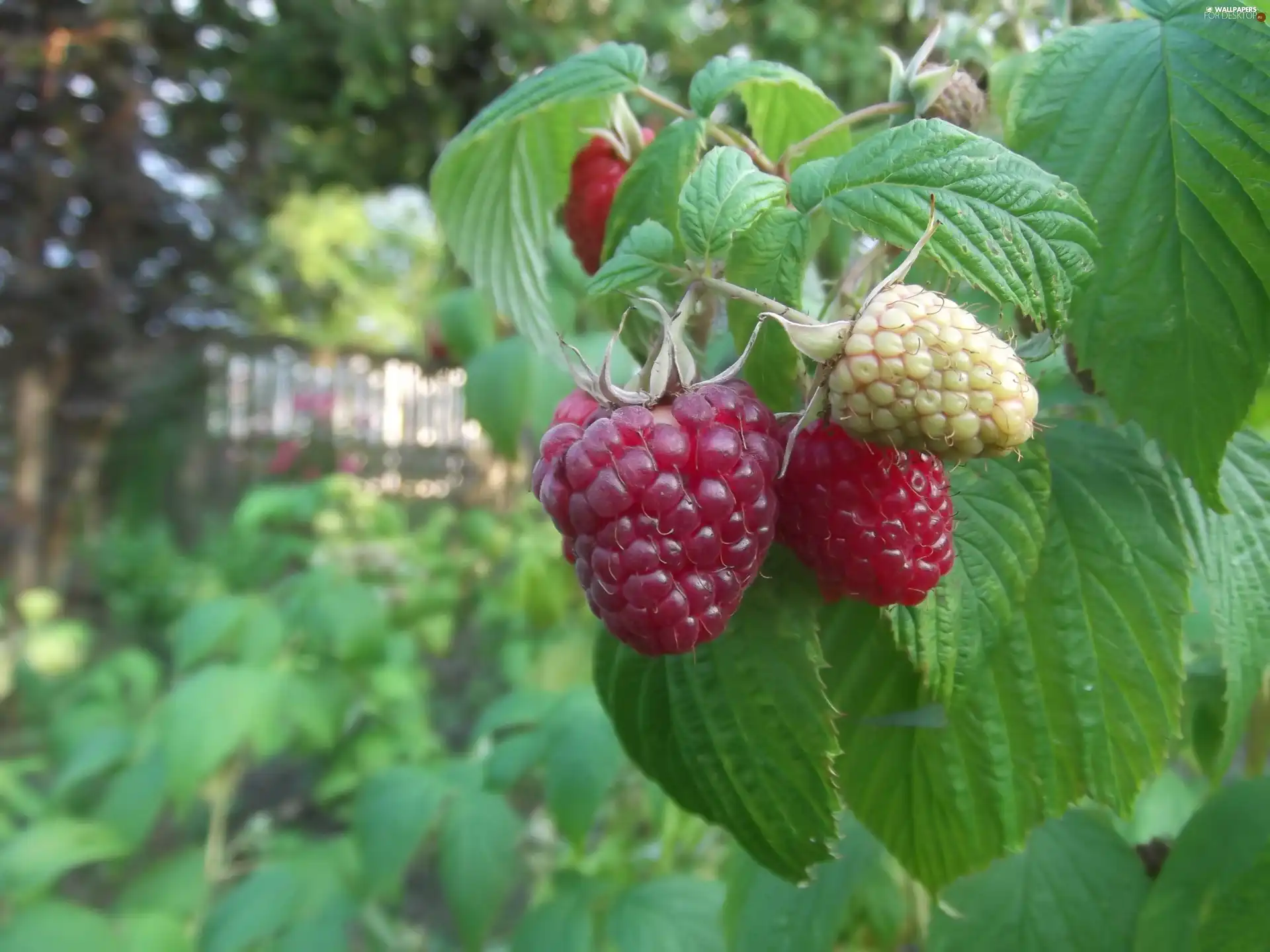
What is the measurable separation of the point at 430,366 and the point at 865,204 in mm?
2378

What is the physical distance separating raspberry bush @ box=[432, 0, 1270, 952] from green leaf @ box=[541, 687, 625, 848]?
1.40 feet

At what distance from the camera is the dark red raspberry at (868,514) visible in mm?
455

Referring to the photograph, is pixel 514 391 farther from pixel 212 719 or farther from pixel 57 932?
pixel 57 932

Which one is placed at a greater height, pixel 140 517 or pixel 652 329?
pixel 652 329

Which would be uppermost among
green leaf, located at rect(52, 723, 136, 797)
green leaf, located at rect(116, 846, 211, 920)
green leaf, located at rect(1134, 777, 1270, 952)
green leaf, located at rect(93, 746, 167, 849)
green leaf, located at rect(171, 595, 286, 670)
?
green leaf, located at rect(1134, 777, 1270, 952)

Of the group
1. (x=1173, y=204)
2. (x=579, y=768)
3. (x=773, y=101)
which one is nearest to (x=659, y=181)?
(x=773, y=101)

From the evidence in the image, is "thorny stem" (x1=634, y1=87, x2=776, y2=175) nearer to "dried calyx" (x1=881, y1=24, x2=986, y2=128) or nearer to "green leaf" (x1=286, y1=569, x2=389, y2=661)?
"dried calyx" (x1=881, y1=24, x2=986, y2=128)

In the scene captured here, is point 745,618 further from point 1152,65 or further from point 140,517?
point 140,517

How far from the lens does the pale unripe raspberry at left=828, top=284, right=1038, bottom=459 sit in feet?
1.32

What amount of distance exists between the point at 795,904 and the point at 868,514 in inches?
16.6

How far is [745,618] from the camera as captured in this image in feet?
1.74

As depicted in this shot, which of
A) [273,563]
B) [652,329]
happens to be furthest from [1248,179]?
[273,563]

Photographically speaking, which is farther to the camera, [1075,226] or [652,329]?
[652,329]

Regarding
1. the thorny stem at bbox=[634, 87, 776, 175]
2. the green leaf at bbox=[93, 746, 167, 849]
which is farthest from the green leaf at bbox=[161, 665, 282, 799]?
the thorny stem at bbox=[634, 87, 776, 175]
